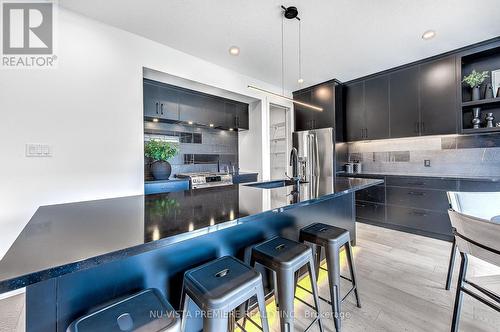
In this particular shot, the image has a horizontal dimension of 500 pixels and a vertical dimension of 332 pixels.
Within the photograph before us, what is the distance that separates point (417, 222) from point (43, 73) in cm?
490

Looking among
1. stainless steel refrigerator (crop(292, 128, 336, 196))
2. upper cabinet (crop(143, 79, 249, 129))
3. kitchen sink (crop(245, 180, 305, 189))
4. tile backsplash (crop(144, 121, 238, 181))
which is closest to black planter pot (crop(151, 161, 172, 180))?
tile backsplash (crop(144, 121, 238, 181))

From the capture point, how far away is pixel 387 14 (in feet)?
7.01

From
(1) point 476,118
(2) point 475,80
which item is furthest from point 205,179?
(2) point 475,80

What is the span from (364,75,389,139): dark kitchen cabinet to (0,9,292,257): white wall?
3469 millimetres

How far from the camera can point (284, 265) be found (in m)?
1.11

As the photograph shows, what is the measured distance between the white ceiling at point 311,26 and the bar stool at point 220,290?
2.27 meters

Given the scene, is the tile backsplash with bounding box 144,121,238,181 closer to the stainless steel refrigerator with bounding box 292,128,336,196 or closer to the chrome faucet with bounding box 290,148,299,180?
the stainless steel refrigerator with bounding box 292,128,336,196

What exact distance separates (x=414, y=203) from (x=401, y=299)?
77.2 inches

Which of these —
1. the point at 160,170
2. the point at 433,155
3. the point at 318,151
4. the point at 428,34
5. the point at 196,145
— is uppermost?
the point at 428,34

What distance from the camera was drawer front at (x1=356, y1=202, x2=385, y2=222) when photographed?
11.3 ft

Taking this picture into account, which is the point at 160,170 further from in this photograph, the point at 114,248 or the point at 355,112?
the point at 355,112

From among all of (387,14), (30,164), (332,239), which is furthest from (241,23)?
(30,164)

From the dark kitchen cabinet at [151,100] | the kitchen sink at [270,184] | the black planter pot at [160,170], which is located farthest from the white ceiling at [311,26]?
the kitchen sink at [270,184]

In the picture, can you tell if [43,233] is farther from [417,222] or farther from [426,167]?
[426,167]
